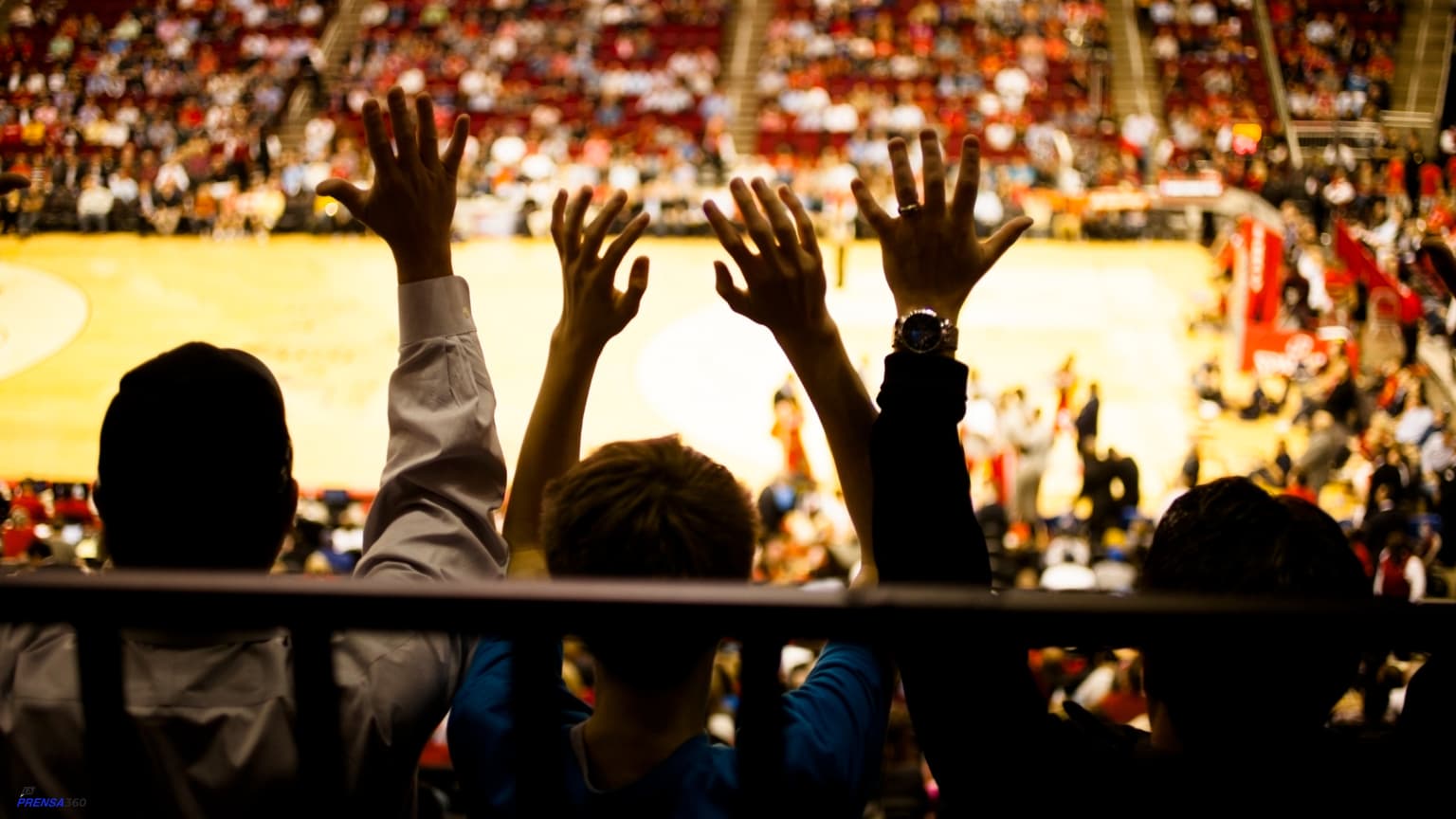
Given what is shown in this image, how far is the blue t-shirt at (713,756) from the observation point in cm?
129

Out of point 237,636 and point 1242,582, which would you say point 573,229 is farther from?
point 1242,582

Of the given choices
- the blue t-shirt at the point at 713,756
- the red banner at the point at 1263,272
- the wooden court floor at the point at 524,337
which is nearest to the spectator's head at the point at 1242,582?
the blue t-shirt at the point at 713,756

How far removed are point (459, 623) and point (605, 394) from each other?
41.6 feet

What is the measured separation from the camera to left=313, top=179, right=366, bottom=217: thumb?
1.82m

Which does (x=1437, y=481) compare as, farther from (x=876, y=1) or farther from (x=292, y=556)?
(x=876, y=1)

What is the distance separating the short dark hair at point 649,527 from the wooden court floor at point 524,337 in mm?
9978

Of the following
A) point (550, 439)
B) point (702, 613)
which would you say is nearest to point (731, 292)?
point (550, 439)

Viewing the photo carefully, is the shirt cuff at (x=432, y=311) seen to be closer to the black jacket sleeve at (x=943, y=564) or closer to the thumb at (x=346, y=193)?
the thumb at (x=346, y=193)

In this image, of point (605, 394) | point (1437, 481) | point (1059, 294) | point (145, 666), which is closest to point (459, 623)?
point (145, 666)

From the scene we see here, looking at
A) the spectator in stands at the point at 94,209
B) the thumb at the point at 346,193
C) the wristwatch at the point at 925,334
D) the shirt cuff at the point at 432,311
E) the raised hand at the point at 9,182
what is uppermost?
the spectator in stands at the point at 94,209

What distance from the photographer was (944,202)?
5.48ft

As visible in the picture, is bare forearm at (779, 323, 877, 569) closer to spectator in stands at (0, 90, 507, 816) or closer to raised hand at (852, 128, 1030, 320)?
raised hand at (852, 128, 1030, 320)

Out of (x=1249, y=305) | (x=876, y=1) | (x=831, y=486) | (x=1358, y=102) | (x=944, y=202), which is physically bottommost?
(x=831, y=486)

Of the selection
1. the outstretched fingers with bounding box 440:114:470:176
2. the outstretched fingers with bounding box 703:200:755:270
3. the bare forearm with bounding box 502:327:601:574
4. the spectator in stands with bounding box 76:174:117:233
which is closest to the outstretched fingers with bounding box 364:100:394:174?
the outstretched fingers with bounding box 440:114:470:176
